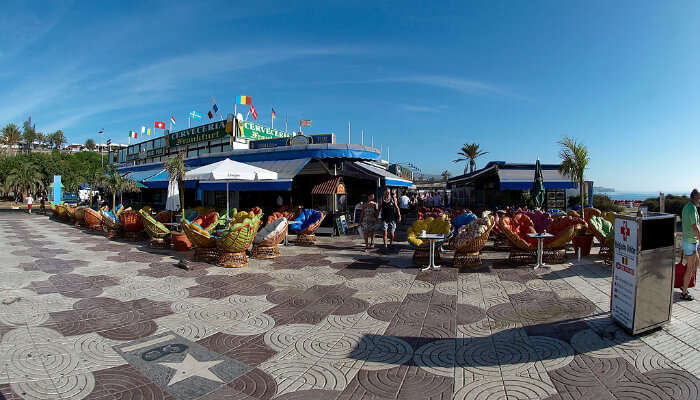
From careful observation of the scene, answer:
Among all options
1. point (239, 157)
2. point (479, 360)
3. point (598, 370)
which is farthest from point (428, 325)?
point (239, 157)

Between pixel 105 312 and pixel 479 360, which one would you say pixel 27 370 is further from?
pixel 479 360

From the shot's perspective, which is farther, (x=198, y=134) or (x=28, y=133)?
(x=28, y=133)

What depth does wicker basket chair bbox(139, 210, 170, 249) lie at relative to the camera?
368 inches

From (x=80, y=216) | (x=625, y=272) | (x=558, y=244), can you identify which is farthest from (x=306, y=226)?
(x=80, y=216)

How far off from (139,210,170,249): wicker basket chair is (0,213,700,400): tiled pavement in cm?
293

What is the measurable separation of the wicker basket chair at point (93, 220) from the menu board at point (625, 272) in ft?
53.8

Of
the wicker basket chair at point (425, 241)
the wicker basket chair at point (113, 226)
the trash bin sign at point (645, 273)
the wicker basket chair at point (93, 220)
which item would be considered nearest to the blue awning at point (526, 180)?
the wicker basket chair at point (425, 241)

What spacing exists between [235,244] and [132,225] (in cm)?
608

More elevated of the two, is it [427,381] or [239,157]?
[239,157]

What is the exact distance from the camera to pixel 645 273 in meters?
3.63

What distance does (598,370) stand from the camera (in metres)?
2.98

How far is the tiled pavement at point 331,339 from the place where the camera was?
278 centimetres

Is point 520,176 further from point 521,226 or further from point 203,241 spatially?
point 203,241

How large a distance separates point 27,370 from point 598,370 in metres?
4.89
